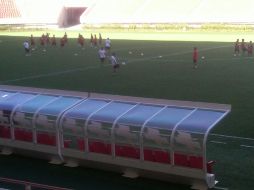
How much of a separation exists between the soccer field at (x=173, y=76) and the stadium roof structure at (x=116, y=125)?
89 centimetres

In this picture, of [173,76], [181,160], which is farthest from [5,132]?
[173,76]

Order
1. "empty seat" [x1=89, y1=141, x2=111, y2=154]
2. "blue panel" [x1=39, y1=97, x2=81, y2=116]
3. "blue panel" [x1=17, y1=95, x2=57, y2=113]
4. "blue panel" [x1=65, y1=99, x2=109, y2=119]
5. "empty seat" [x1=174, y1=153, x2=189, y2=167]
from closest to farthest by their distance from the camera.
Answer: "empty seat" [x1=174, y1=153, x2=189, y2=167]
"empty seat" [x1=89, y1=141, x2=111, y2=154]
"blue panel" [x1=65, y1=99, x2=109, y2=119]
"blue panel" [x1=39, y1=97, x2=81, y2=116]
"blue panel" [x1=17, y1=95, x2=57, y2=113]

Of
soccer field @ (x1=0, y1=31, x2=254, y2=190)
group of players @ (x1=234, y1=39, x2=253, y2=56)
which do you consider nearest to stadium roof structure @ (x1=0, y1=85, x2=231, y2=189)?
soccer field @ (x1=0, y1=31, x2=254, y2=190)

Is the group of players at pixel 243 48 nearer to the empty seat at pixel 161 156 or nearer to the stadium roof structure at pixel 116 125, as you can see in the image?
the stadium roof structure at pixel 116 125

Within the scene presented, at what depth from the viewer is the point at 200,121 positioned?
39.0ft

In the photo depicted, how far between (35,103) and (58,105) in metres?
0.73

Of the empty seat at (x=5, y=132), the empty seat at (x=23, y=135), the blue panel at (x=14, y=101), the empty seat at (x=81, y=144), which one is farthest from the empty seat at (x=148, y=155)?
the empty seat at (x=5, y=132)

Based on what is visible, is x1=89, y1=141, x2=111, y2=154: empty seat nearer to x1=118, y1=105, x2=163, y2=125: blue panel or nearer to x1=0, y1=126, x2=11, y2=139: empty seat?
x1=118, y1=105, x2=163, y2=125: blue panel

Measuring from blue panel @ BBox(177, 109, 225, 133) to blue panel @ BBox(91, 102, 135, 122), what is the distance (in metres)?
1.76

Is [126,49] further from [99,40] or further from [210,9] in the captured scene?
[210,9]

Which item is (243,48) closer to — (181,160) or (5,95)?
(5,95)

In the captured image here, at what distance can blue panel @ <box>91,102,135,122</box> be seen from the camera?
1280 centimetres

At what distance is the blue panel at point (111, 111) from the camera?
12.8 m

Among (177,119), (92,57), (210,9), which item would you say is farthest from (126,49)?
(177,119)
